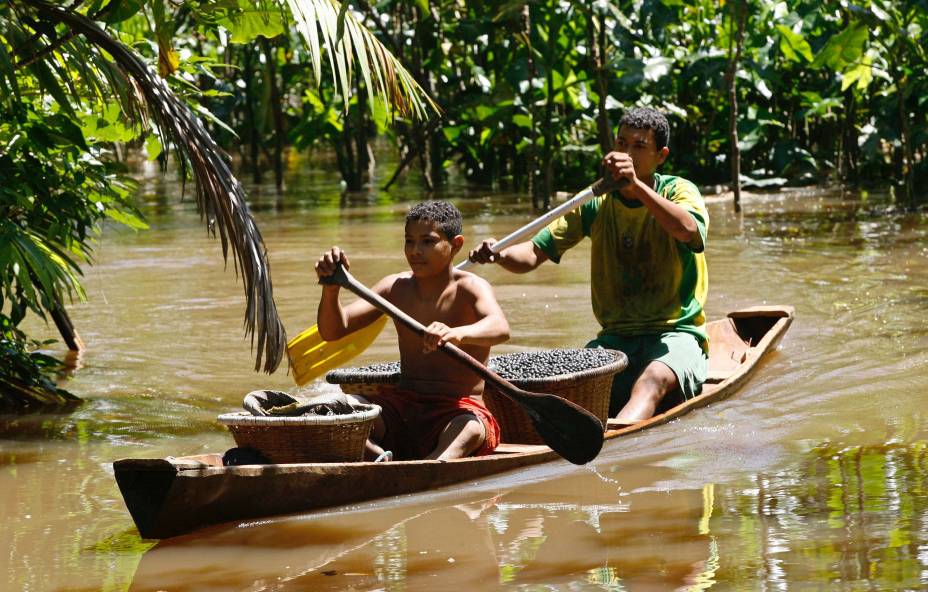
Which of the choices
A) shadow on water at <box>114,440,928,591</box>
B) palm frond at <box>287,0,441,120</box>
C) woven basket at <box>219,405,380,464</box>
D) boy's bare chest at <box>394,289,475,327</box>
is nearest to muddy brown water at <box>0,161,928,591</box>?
shadow on water at <box>114,440,928,591</box>

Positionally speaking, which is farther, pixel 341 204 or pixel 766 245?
pixel 341 204

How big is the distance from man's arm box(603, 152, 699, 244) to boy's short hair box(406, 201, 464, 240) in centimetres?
79

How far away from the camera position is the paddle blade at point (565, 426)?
5.02 metres

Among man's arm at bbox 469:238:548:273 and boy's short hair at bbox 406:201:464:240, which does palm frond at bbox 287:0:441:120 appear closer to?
boy's short hair at bbox 406:201:464:240

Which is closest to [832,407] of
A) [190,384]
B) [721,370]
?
[721,370]

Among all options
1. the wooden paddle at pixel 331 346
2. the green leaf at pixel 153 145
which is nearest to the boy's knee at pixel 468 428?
the wooden paddle at pixel 331 346

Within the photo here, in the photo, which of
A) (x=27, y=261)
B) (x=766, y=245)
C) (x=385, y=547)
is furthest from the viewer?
(x=766, y=245)

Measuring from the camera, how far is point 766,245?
11273 mm

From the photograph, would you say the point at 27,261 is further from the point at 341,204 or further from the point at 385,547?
the point at 341,204

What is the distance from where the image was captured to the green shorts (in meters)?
5.99

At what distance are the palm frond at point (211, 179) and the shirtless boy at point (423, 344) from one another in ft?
0.68

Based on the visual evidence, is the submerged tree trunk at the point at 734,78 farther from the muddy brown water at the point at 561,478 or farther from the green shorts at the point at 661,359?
the green shorts at the point at 661,359

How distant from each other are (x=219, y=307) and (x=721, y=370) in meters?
3.78

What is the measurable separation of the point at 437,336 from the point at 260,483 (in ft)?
2.51
